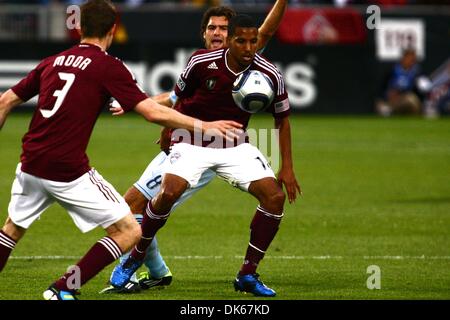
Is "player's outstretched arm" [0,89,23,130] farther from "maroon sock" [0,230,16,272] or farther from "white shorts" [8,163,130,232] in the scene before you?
"maroon sock" [0,230,16,272]

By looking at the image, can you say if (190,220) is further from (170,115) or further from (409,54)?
(409,54)

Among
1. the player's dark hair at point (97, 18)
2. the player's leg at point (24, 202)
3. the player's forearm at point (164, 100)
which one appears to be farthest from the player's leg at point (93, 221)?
the player's forearm at point (164, 100)

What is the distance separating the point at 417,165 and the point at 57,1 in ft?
43.8

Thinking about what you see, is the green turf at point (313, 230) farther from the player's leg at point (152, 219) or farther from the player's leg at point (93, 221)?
the player's leg at point (93, 221)

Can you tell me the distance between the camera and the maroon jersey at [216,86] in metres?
8.97

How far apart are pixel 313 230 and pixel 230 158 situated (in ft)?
13.5

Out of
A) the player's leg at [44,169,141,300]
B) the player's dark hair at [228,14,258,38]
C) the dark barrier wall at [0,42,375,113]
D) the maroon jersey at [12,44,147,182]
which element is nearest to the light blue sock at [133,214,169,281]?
the player's leg at [44,169,141,300]

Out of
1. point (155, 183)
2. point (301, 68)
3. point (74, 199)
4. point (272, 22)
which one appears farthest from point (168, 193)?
point (301, 68)

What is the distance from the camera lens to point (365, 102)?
1133 inches

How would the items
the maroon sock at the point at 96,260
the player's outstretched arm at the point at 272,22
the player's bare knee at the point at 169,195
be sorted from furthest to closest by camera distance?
1. the player's outstretched arm at the point at 272,22
2. the player's bare knee at the point at 169,195
3. the maroon sock at the point at 96,260

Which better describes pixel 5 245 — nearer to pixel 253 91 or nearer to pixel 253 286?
pixel 253 286

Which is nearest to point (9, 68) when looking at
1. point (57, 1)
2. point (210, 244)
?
point (57, 1)

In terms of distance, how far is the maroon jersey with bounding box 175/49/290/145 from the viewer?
897cm

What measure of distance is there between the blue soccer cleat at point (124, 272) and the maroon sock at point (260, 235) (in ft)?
2.85
